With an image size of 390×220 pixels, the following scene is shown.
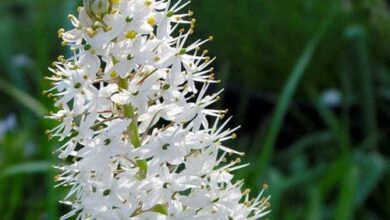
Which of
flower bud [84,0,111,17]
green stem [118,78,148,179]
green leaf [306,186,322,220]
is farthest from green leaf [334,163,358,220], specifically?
flower bud [84,0,111,17]

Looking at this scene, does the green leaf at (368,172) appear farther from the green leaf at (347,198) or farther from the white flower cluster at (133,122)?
the white flower cluster at (133,122)

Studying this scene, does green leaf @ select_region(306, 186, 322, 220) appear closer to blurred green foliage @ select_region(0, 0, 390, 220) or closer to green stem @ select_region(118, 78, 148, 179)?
blurred green foliage @ select_region(0, 0, 390, 220)

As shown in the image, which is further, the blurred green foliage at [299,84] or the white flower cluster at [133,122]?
the blurred green foliage at [299,84]

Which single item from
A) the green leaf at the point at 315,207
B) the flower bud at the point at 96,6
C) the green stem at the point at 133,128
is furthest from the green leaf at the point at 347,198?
the flower bud at the point at 96,6

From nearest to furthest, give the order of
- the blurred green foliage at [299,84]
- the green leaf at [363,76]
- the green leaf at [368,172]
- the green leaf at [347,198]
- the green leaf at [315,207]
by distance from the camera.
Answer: the green leaf at [347,198]
the green leaf at [315,207]
the green leaf at [368,172]
the blurred green foliage at [299,84]
the green leaf at [363,76]

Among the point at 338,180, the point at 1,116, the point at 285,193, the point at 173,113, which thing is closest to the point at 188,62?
the point at 173,113

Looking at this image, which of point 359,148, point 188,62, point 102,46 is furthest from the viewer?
point 359,148

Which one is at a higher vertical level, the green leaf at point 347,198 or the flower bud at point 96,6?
the flower bud at point 96,6

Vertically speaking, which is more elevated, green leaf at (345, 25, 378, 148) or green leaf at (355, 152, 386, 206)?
green leaf at (345, 25, 378, 148)

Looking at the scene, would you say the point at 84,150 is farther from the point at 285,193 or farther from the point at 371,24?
the point at 371,24
